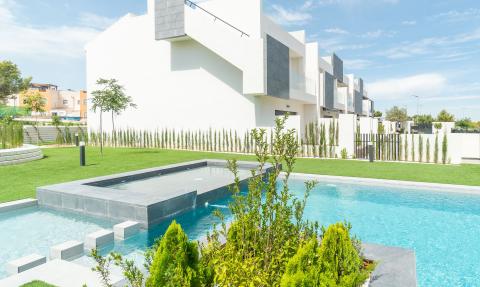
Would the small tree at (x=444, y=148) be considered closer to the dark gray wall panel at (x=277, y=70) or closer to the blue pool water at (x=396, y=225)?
the blue pool water at (x=396, y=225)

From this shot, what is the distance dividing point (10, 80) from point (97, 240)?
195ft

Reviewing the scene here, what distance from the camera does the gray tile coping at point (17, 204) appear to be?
6.90m

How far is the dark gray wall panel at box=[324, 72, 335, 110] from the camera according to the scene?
29016 mm

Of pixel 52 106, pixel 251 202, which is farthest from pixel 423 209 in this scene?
pixel 52 106

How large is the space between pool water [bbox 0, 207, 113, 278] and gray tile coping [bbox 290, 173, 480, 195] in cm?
748

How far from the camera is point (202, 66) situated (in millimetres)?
21000

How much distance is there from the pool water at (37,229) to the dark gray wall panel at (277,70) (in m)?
14.1

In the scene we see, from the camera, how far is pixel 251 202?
283 centimetres

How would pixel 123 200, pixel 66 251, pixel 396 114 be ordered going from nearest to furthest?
1. pixel 66 251
2. pixel 123 200
3. pixel 396 114

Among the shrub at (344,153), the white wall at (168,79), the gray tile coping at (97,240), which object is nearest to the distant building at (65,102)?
the white wall at (168,79)

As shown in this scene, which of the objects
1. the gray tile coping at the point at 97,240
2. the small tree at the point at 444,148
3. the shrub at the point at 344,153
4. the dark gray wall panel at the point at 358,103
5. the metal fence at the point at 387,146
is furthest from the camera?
the dark gray wall panel at the point at 358,103

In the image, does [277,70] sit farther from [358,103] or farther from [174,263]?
[358,103]

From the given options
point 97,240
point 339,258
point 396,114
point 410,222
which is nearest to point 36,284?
point 97,240

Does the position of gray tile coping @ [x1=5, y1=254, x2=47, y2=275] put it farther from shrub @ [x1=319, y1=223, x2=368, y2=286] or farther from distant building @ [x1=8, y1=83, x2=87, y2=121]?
distant building @ [x1=8, y1=83, x2=87, y2=121]
